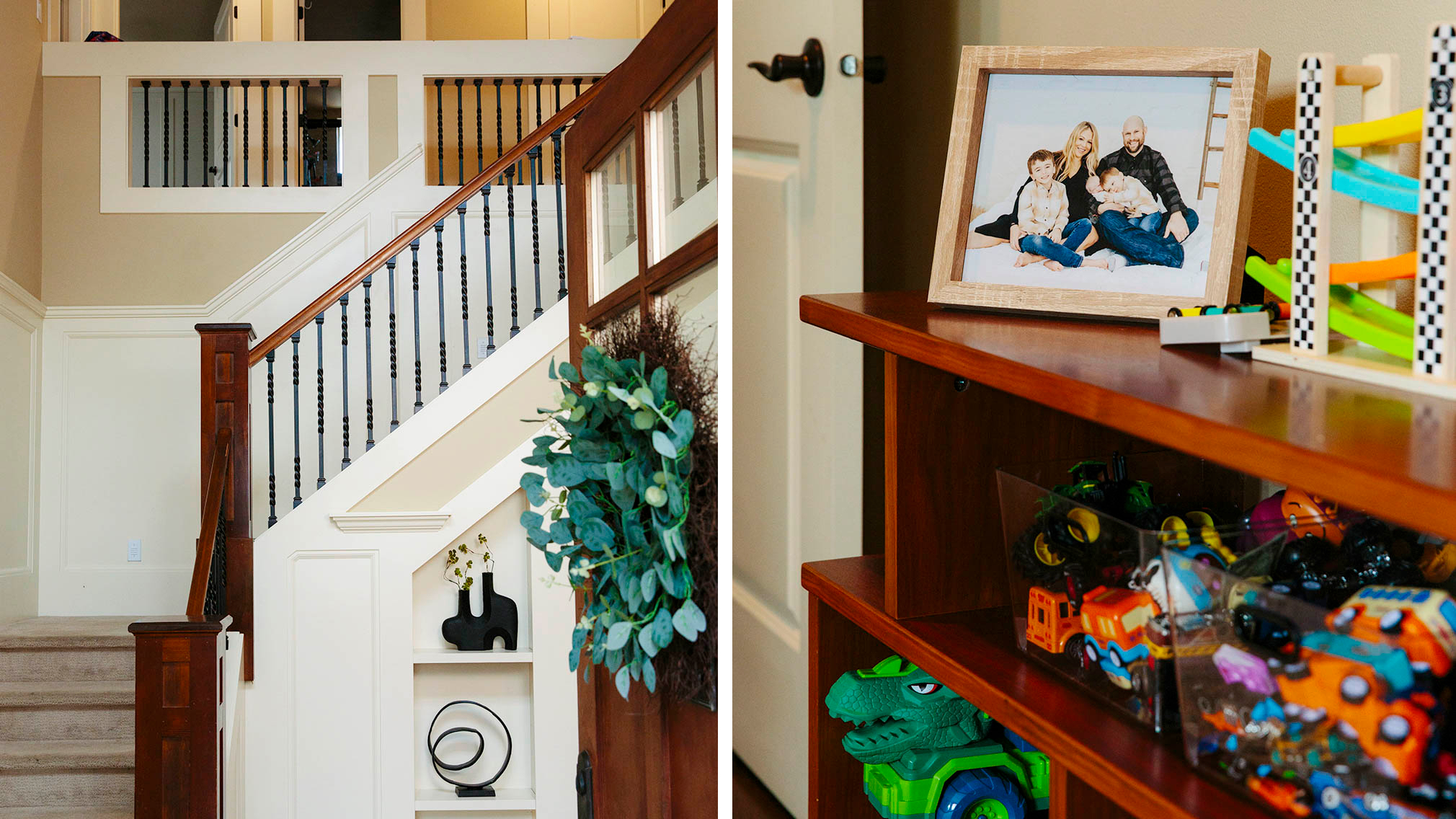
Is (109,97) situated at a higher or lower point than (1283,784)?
higher

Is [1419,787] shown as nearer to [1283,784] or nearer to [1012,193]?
[1283,784]

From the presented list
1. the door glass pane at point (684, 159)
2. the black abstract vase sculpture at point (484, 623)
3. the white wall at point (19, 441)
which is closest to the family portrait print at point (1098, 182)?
the door glass pane at point (684, 159)

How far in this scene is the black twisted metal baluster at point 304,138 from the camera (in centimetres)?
64

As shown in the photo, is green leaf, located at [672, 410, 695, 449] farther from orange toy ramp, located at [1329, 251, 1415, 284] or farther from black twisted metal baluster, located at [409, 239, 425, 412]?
orange toy ramp, located at [1329, 251, 1415, 284]

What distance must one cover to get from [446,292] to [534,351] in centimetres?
9

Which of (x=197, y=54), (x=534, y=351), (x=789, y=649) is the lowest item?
(x=789, y=649)

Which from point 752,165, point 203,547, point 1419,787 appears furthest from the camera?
point 752,165

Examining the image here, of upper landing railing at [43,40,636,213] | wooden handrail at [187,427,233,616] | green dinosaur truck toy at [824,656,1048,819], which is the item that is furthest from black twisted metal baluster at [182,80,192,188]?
green dinosaur truck toy at [824,656,1048,819]

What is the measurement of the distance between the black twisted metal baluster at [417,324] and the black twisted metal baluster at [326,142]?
9 cm

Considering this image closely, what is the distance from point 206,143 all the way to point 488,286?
0.24 m

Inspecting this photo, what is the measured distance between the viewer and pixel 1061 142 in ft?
2.21

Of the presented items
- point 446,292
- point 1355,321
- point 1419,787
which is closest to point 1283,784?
point 1419,787

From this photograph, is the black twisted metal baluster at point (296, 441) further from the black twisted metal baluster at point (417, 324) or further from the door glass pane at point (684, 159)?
the door glass pane at point (684, 159)

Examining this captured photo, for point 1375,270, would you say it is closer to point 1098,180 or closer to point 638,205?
point 1098,180
